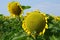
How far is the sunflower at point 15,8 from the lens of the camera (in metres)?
5.29

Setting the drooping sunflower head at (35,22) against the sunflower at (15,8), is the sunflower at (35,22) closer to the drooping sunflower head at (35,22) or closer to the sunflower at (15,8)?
the drooping sunflower head at (35,22)

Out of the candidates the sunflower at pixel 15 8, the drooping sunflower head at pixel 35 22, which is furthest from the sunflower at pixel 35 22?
the sunflower at pixel 15 8

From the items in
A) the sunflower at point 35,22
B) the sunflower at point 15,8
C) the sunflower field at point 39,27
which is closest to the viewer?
the sunflower field at point 39,27

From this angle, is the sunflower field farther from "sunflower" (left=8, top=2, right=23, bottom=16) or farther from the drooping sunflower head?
"sunflower" (left=8, top=2, right=23, bottom=16)

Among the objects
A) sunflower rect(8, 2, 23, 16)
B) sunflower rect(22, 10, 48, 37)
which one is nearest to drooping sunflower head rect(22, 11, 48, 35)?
sunflower rect(22, 10, 48, 37)

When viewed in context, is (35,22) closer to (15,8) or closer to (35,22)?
(35,22)

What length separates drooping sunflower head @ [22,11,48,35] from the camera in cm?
347

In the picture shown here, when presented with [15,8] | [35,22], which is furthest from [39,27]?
[15,8]

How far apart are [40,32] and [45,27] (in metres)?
0.19

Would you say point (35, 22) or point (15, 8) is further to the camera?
point (15, 8)

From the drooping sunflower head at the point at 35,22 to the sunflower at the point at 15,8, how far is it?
5.74ft

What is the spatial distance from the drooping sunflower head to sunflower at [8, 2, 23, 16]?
1750 millimetres

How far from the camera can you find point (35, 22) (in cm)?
350

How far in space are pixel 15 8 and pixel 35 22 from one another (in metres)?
1.83
